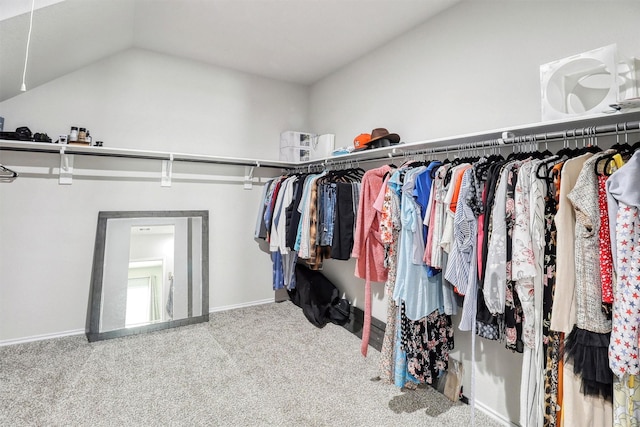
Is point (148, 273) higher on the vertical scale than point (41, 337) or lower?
higher

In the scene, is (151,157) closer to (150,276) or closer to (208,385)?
(150,276)

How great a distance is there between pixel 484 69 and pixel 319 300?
2294 mm

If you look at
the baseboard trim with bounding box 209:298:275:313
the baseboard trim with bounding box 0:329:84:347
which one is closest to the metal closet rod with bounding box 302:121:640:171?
the baseboard trim with bounding box 209:298:275:313

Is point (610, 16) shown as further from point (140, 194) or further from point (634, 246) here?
point (140, 194)

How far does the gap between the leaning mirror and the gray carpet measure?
0.15m

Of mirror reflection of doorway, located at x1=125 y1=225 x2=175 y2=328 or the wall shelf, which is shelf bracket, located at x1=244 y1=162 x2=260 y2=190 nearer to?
the wall shelf

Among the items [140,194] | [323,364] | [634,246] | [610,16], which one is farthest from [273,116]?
[634,246]

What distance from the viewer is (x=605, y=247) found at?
108cm

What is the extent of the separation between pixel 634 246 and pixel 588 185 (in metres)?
0.24

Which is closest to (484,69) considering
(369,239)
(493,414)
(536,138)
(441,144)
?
(441,144)

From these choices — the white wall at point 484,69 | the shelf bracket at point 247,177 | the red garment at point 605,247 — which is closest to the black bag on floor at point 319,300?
the white wall at point 484,69

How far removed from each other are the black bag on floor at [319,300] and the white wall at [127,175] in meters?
0.54

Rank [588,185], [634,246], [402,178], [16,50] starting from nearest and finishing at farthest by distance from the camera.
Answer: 1. [634,246]
2. [588,185]
3. [16,50]
4. [402,178]

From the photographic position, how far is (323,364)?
223 centimetres
